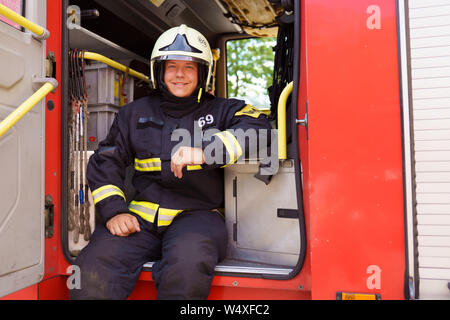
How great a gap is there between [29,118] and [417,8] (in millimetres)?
1726

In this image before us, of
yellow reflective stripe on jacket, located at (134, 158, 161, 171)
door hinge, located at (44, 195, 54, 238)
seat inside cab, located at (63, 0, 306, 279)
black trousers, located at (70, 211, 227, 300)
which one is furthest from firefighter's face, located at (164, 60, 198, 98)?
door hinge, located at (44, 195, 54, 238)

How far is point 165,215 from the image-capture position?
6.70 feet

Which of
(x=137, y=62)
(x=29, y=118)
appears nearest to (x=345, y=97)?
(x=29, y=118)

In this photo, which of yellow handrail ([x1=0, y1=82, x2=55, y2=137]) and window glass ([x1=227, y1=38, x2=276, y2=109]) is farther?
window glass ([x1=227, y1=38, x2=276, y2=109])

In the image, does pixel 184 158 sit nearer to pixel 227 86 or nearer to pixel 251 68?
pixel 227 86

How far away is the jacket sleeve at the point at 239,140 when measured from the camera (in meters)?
1.88

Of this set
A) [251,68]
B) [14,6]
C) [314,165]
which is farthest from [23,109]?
[251,68]

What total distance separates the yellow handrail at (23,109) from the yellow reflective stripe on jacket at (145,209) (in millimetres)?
772

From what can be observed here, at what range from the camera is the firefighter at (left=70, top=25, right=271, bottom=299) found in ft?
5.94

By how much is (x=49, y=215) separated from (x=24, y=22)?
93cm

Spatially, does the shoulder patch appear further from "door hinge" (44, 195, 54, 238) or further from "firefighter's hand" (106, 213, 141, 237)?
"door hinge" (44, 195, 54, 238)

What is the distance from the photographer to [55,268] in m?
1.97

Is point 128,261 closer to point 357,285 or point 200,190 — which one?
point 200,190

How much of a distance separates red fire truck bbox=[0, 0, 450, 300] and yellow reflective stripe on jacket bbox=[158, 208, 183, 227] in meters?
0.29
